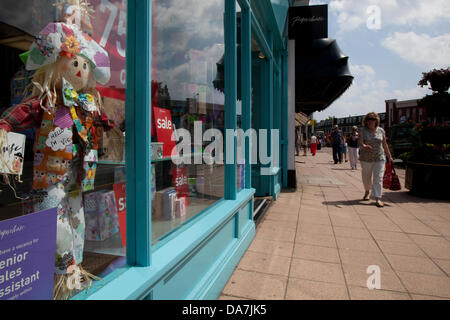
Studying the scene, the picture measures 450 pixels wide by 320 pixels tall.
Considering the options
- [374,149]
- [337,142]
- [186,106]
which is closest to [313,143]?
[337,142]

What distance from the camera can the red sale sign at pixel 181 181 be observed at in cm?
246

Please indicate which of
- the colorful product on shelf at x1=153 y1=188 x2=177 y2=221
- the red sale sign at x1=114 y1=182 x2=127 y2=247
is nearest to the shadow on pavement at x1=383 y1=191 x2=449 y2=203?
the colorful product on shelf at x1=153 y1=188 x2=177 y2=221

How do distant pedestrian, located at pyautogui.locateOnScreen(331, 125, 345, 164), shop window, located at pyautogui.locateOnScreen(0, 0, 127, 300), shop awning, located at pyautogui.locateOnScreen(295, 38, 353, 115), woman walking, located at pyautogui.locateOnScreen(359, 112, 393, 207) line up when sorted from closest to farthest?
shop window, located at pyautogui.locateOnScreen(0, 0, 127, 300), woman walking, located at pyautogui.locateOnScreen(359, 112, 393, 207), shop awning, located at pyautogui.locateOnScreen(295, 38, 353, 115), distant pedestrian, located at pyautogui.locateOnScreen(331, 125, 345, 164)

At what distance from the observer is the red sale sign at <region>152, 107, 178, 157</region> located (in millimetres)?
2072

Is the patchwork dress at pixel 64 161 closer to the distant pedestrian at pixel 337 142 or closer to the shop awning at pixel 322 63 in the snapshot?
the shop awning at pixel 322 63

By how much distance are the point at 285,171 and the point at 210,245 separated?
5.37 meters

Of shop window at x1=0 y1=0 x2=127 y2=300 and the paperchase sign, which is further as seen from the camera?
the paperchase sign

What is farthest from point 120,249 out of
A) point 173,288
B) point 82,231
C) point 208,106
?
point 208,106

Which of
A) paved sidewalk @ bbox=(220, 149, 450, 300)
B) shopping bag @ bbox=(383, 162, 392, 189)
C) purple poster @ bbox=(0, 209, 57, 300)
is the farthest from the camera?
shopping bag @ bbox=(383, 162, 392, 189)

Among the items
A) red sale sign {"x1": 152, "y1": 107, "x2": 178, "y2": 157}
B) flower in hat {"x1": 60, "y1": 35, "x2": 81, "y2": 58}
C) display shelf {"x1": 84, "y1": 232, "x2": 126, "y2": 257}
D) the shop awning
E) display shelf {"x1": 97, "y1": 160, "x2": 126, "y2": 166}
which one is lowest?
display shelf {"x1": 84, "y1": 232, "x2": 126, "y2": 257}

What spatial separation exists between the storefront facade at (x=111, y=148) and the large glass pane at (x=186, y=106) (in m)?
0.02

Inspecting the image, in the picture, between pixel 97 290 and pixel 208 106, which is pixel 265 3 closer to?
pixel 208 106

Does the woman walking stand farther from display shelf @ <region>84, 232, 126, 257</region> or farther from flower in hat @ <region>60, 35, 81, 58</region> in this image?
flower in hat @ <region>60, 35, 81, 58</region>

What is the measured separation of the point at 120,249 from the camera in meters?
1.60
